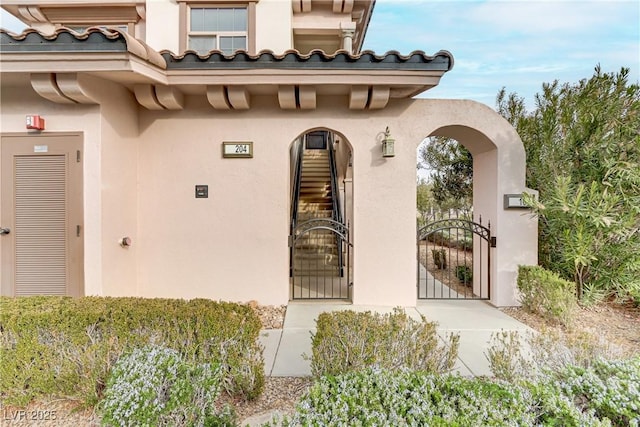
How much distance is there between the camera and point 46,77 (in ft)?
13.9

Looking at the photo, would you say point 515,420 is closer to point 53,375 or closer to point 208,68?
point 53,375

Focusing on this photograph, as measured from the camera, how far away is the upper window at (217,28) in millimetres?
6996

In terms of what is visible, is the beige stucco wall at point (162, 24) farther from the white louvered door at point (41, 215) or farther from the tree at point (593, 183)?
the tree at point (593, 183)

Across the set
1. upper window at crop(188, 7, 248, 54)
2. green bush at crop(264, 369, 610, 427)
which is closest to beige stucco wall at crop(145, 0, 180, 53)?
upper window at crop(188, 7, 248, 54)

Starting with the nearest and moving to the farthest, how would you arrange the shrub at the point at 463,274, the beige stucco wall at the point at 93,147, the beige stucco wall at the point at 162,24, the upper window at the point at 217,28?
the beige stucco wall at the point at 93,147 → the beige stucco wall at the point at 162,24 → the upper window at the point at 217,28 → the shrub at the point at 463,274

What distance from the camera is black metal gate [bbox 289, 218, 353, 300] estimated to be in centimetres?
631

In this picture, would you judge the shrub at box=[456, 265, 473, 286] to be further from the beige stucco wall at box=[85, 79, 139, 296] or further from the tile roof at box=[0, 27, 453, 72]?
the beige stucco wall at box=[85, 79, 139, 296]

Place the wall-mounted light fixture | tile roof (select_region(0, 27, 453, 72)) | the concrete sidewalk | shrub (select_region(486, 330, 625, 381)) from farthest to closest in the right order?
the wall-mounted light fixture < tile roof (select_region(0, 27, 453, 72)) < the concrete sidewalk < shrub (select_region(486, 330, 625, 381))

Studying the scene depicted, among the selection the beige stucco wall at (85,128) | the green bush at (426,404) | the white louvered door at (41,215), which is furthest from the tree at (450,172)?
the white louvered door at (41,215)

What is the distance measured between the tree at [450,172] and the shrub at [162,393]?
9.56 metres

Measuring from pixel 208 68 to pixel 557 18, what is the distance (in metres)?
7.00

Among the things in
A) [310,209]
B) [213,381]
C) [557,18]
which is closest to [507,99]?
[557,18]

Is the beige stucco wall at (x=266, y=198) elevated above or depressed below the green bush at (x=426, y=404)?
above

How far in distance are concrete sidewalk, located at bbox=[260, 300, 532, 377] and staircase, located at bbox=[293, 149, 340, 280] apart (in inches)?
61.0
